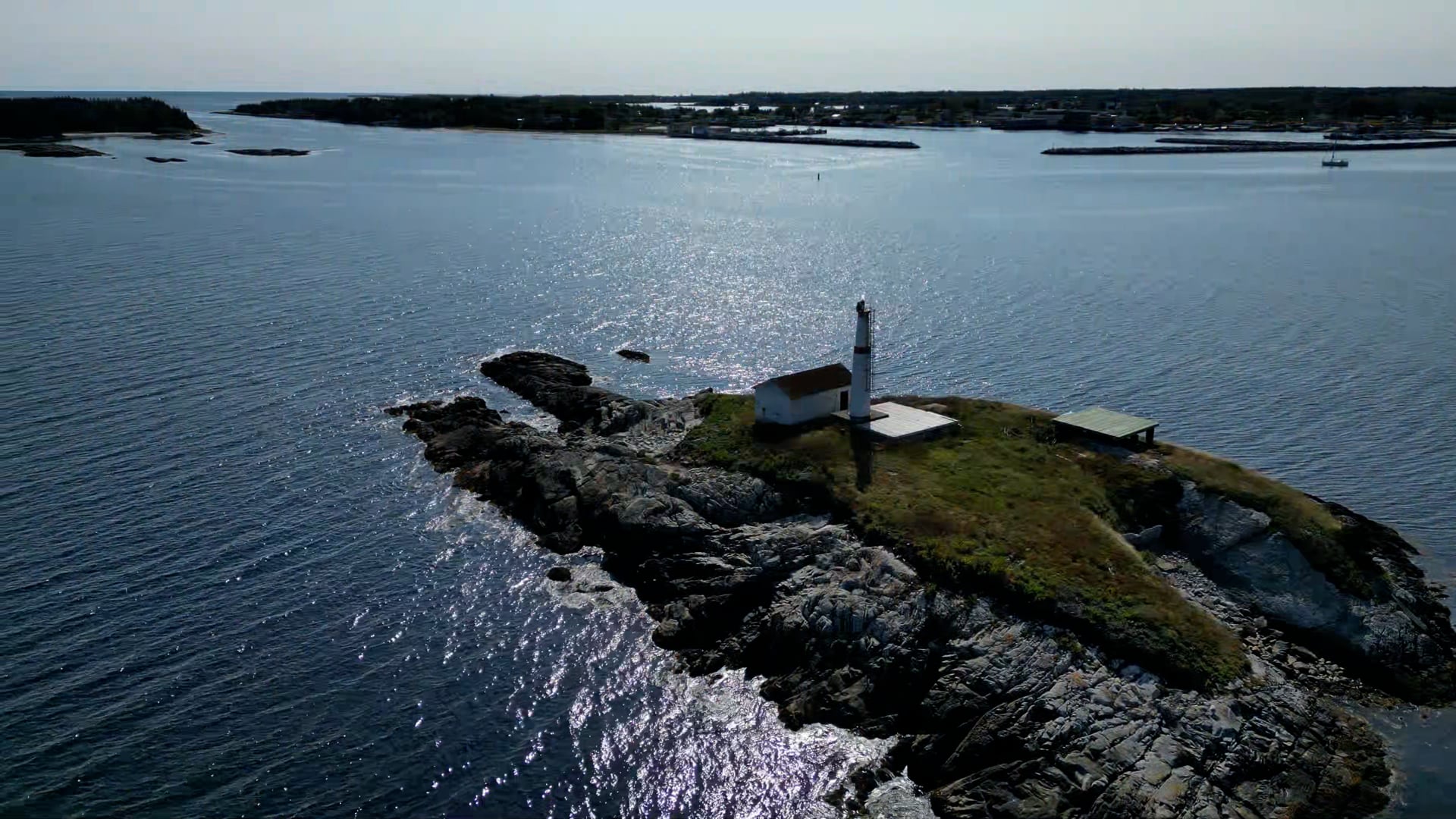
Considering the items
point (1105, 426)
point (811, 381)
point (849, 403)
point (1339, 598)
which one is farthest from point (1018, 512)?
point (811, 381)

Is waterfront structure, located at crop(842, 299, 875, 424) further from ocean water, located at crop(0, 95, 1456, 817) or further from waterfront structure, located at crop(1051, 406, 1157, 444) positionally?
ocean water, located at crop(0, 95, 1456, 817)

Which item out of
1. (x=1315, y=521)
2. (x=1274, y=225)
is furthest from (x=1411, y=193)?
(x=1315, y=521)

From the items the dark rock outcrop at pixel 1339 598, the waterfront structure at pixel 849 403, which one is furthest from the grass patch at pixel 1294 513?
the waterfront structure at pixel 849 403

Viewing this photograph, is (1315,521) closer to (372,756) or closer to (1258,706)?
(1258,706)

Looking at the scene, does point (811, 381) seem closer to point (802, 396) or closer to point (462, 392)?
point (802, 396)

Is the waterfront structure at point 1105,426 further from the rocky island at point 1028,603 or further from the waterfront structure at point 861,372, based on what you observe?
the waterfront structure at point 861,372

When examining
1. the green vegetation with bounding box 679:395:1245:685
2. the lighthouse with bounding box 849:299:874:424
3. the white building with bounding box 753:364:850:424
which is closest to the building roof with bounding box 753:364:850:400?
the white building with bounding box 753:364:850:424
